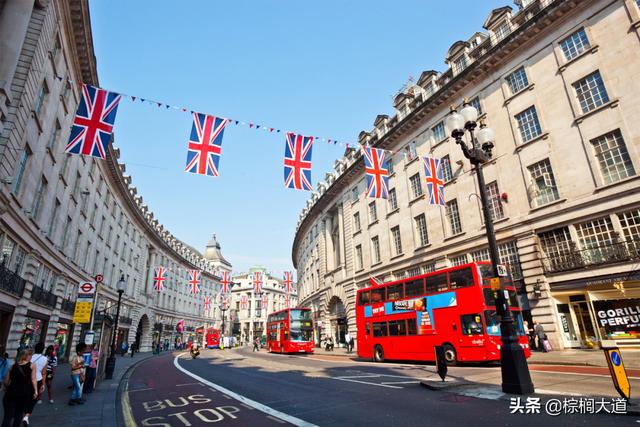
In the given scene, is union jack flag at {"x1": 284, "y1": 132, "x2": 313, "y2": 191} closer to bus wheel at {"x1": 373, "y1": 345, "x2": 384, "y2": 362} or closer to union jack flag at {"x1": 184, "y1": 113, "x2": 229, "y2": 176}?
union jack flag at {"x1": 184, "y1": 113, "x2": 229, "y2": 176}

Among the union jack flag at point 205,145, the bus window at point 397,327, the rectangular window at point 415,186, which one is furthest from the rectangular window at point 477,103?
the union jack flag at point 205,145

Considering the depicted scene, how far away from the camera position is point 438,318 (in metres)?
17.5

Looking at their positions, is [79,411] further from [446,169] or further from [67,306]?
[446,169]

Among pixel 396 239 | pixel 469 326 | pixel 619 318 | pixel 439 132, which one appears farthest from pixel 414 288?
pixel 439 132

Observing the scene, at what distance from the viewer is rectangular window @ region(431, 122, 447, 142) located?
27.7 m

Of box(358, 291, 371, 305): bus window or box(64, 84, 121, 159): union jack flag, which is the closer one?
box(64, 84, 121, 159): union jack flag


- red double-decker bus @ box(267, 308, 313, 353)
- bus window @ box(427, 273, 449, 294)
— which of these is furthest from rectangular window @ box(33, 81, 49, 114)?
red double-decker bus @ box(267, 308, 313, 353)

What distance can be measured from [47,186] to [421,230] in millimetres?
24788

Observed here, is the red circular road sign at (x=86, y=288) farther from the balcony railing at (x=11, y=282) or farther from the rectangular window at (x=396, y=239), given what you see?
the rectangular window at (x=396, y=239)

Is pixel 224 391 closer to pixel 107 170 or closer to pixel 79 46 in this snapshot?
pixel 79 46

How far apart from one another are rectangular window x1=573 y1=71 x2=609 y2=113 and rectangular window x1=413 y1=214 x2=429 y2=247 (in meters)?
12.5

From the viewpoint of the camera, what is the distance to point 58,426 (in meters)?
7.24

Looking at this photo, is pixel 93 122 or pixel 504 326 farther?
pixel 93 122

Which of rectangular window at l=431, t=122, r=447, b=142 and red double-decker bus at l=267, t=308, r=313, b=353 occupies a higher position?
rectangular window at l=431, t=122, r=447, b=142
